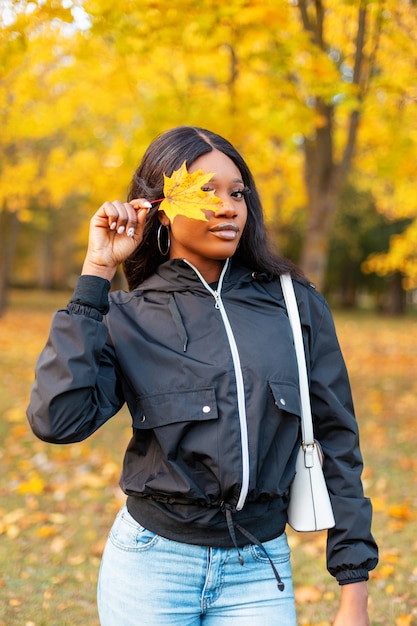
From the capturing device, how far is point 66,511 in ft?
16.6

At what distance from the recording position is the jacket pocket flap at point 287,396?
172 centimetres

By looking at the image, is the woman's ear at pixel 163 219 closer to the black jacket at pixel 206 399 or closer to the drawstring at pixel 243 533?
the black jacket at pixel 206 399

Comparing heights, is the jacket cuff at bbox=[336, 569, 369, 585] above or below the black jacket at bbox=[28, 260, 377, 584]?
below

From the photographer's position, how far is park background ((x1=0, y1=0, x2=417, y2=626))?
13.8ft

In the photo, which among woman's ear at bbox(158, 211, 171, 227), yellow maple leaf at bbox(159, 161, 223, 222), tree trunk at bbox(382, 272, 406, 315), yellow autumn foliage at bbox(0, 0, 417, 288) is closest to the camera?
yellow maple leaf at bbox(159, 161, 223, 222)

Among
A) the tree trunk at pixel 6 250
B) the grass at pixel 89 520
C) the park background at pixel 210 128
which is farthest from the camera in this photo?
the tree trunk at pixel 6 250

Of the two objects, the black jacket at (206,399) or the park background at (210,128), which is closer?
the black jacket at (206,399)

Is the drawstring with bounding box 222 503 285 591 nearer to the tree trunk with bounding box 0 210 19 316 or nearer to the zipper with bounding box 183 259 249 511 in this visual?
the zipper with bounding box 183 259 249 511

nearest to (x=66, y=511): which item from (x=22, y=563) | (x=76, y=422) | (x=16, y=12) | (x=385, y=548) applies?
(x=22, y=563)

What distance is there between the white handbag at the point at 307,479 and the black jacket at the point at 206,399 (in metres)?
0.03

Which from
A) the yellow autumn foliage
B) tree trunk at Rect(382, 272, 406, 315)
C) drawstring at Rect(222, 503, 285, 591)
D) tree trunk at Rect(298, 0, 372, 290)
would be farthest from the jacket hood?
tree trunk at Rect(382, 272, 406, 315)

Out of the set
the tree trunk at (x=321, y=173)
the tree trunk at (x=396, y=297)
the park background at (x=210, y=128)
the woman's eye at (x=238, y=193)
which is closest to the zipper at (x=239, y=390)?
the woman's eye at (x=238, y=193)

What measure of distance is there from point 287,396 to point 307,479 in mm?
258

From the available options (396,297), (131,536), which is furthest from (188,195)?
(396,297)
